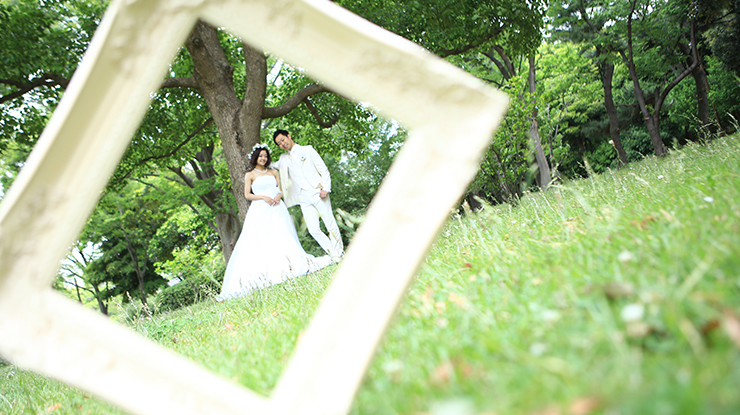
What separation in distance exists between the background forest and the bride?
47cm

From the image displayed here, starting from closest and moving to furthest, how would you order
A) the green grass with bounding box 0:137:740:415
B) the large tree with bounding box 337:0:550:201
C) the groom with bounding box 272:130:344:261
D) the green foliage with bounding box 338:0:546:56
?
the green grass with bounding box 0:137:740:415 < the groom with bounding box 272:130:344:261 < the large tree with bounding box 337:0:550:201 < the green foliage with bounding box 338:0:546:56

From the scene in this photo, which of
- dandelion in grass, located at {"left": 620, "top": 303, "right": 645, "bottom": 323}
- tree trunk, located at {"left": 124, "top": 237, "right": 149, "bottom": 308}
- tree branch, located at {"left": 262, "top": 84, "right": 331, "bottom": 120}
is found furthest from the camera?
tree trunk, located at {"left": 124, "top": 237, "right": 149, "bottom": 308}

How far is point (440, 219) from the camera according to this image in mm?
1189

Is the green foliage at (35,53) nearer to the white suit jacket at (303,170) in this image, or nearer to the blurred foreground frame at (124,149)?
the white suit jacket at (303,170)

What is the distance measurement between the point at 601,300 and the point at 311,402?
871mm

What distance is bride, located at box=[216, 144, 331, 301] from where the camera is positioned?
25.7 ft

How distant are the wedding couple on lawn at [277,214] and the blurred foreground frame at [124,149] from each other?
6.10 meters

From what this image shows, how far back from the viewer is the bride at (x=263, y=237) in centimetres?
784

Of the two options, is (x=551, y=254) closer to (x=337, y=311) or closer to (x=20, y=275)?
(x=337, y=311)

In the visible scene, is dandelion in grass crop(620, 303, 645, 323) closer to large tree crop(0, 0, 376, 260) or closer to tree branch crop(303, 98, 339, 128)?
large tree crop(0, 0, 376, 260)

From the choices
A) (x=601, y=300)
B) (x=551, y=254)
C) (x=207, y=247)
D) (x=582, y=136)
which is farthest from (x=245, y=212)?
(x=582, y=136)

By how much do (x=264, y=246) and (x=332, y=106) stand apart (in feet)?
22.4

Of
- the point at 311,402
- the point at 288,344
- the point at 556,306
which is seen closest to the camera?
the point at 311,402

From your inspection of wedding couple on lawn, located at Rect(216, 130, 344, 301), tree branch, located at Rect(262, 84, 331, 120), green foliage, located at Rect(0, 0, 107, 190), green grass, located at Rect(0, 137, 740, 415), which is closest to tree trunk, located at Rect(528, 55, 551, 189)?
tree branch, located at Rect(262, 84, 331, 120)
